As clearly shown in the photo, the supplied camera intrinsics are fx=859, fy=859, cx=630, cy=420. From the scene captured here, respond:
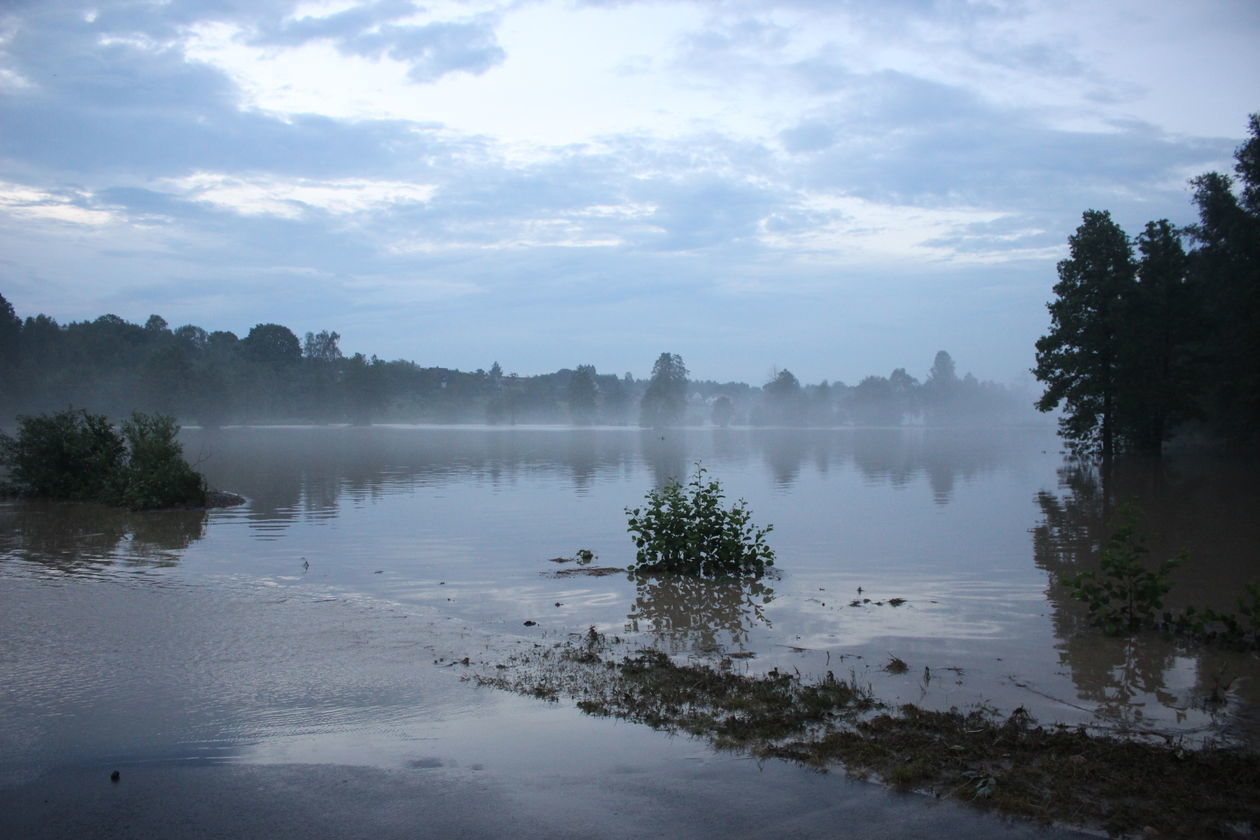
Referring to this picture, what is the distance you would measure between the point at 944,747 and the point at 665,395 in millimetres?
168364

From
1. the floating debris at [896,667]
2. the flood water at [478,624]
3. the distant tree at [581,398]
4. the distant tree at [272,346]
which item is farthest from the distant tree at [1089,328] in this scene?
the distant tree at [272,346]

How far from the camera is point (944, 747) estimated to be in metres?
6.12

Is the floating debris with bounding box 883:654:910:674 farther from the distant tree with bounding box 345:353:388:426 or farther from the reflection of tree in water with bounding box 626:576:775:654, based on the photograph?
the distant tree with bounding box 345:353:388:426

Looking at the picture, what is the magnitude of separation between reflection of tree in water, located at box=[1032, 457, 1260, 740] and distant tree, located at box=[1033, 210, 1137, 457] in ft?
37.7

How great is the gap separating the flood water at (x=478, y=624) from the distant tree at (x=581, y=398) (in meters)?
159

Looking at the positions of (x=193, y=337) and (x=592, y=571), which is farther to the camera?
(x=193, y=337)

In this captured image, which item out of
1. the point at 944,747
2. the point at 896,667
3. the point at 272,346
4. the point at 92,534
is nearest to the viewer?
the point at 944,747

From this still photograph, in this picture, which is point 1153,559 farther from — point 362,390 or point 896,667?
point 362,390

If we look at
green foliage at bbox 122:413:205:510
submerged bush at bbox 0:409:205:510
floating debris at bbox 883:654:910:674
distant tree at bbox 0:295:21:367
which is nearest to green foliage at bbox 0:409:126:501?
submerged bush at bbox 0:409:205:510

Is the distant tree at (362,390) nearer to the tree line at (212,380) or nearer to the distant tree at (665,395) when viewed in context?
the tree line at (212,380)

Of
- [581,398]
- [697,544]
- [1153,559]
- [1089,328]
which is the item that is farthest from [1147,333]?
[581,398]

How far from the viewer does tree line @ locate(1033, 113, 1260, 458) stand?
48.5 m

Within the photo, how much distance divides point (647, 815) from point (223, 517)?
2015cm

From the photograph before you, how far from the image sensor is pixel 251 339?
593 feet
